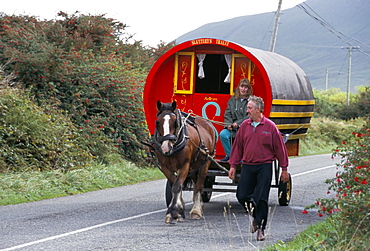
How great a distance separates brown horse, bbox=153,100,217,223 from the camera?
10273 millimetres

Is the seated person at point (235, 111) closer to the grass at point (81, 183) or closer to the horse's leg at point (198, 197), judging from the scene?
the horse's leg at point (198, 197)

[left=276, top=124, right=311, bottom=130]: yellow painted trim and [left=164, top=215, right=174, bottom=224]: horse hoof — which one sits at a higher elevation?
[left=276, top=124, right=311, bottom=130]: yellow painted trim

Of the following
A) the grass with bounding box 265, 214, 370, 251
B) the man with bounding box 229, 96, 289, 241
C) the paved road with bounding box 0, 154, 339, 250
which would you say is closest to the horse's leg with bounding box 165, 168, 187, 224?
the paved road with bounding box 0, 154, 339, 250

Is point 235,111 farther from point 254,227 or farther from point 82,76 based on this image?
point 82,76

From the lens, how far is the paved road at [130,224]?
8.47 m

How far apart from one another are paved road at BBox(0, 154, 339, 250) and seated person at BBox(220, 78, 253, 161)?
125 centimetres

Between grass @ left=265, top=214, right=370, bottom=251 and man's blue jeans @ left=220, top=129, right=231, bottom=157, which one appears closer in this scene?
grass @ left=265, top=214, right=370, bottom=251

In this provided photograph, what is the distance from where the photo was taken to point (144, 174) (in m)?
18.6

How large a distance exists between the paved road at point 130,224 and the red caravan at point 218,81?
5.39ft

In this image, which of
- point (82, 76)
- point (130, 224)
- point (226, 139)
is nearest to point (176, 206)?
point (130, 224)

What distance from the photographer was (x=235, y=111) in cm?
1208

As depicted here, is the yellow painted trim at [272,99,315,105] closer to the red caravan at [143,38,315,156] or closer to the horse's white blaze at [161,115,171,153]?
the red caravan at [143,38,315,156]

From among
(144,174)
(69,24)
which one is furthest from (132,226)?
(69,24)

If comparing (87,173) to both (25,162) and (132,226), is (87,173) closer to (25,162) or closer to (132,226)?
(25,162)
